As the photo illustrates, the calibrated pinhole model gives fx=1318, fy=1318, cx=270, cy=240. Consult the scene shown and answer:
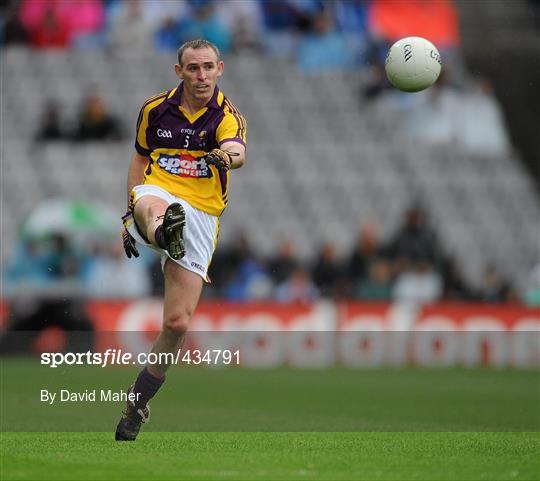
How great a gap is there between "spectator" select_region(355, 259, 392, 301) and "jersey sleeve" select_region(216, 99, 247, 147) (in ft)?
38.0

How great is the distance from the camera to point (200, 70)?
28.1ft

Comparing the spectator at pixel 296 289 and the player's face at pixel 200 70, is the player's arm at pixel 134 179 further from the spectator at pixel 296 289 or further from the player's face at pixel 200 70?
the spectator at pixel 296 289

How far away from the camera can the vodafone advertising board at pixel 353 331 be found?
1894cm

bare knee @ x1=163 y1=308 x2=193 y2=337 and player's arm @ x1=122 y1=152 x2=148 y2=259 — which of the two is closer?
bare knee @ x1=163 y1=308 x2=193 y2=337

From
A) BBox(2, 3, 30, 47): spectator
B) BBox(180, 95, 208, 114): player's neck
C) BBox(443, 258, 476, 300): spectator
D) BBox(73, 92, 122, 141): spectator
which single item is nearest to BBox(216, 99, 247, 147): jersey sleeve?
BBox(180, 95, 208, 114): player's neck

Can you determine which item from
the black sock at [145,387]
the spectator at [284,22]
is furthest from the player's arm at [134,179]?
the spectator at [284,22]

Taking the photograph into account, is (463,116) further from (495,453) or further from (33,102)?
(495,453)

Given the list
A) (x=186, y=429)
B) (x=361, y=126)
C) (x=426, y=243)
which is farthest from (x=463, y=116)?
(x=186, y=429)

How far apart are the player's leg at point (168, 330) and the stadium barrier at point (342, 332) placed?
9589 mm

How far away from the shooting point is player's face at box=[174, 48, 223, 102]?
855 centimetres

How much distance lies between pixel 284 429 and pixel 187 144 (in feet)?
7.96

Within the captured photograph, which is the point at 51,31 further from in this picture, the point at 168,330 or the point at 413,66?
the point at 168,330

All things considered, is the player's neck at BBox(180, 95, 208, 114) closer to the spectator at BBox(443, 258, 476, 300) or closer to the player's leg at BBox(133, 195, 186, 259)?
the player's leg at BBox(133, 195, 186, 259)

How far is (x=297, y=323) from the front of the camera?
64.5 ft
